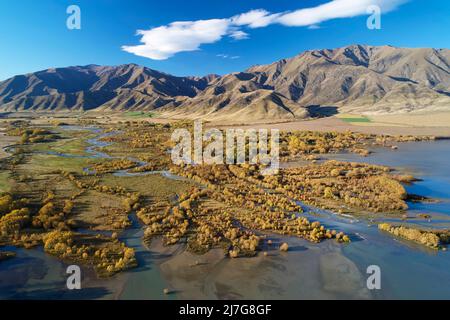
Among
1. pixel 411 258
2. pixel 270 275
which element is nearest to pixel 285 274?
pixel 270 275

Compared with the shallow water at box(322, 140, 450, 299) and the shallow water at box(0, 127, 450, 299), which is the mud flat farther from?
the shallow water at box(322, 140, 450, 299)

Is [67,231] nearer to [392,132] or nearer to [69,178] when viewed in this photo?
[69,178]

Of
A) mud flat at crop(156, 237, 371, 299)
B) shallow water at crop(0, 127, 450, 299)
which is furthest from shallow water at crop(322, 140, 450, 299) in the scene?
mud flat at crop(156, 237, 371, 299)

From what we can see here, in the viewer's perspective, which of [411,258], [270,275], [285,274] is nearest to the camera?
[270,275]

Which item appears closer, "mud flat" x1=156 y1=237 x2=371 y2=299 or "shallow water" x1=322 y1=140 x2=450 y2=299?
"mud flat" x1=156 y1=237 x2=371 y2=299

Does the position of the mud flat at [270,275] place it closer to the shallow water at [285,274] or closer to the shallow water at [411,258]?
the shallow water at [285,274]

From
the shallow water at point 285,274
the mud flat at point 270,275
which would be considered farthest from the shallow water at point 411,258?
the mud flat at point 270,275

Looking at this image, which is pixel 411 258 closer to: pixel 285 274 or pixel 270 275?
pixel 285 274

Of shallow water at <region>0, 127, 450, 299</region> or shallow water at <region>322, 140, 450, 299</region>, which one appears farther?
shallow water at <region>322, 140, 450, 299</region>
